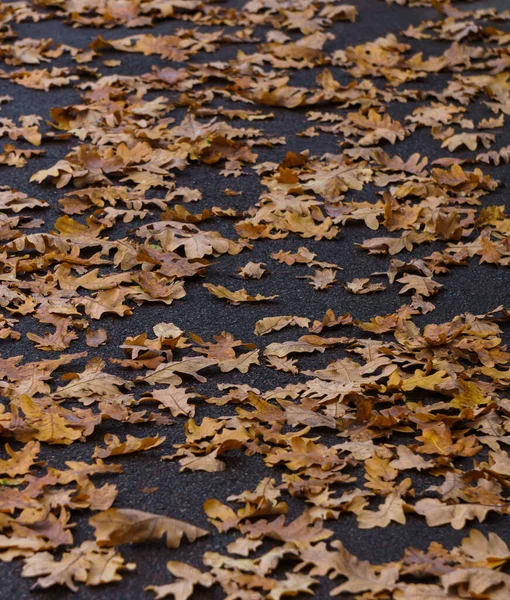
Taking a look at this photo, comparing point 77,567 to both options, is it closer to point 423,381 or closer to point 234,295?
point 423,381

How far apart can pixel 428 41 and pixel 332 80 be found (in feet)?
4.76

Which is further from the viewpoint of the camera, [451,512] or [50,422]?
[50,422]

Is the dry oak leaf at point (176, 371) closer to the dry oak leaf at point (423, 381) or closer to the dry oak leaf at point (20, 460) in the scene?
the dry oak leaf at point (20, 460)

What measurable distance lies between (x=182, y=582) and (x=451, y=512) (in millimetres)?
923

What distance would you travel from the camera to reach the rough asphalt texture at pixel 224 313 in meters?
2.63

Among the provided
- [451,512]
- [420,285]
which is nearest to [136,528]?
[451,512]

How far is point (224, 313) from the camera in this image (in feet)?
13.0

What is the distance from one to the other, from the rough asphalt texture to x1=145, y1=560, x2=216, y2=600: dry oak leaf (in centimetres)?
3

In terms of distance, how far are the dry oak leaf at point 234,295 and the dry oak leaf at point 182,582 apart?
1704mm

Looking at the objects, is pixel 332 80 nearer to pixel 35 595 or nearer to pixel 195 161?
pixel 195 161

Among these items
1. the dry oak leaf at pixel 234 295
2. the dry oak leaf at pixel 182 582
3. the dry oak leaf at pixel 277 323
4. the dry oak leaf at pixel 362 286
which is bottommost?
the dry oak leaf at pixel 362 286

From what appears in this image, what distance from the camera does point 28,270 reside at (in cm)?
414

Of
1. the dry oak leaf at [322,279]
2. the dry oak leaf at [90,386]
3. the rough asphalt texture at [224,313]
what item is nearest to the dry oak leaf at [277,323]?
the rough asphalt texture at [224,313]

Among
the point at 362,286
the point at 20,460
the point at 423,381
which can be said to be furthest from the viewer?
the point at 362,286
